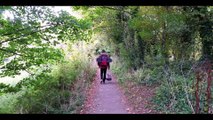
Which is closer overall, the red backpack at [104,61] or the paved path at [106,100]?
the paved path at [106,100]

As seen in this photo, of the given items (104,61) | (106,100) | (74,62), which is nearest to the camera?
(106,100)

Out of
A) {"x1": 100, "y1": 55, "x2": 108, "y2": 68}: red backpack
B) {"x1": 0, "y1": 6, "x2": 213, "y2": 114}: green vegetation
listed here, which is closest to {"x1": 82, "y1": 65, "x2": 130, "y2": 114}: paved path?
{"x1": 0, "y1": 6, "x2": 213, "y2": 114}: green vegetation

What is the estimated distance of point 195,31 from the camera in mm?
15641

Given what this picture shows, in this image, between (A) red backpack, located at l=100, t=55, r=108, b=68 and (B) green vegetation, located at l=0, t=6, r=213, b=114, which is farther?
(A) red backpack, located at l=100, t=55, r=108, b=68

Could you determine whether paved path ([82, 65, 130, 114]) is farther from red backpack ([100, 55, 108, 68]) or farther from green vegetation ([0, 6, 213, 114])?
red backpack ([100, 55, 108, 68])

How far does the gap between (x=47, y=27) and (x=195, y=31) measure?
8.05 metres

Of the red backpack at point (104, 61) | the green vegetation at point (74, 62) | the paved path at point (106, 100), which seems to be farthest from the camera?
the red backpack at point (104, 61)

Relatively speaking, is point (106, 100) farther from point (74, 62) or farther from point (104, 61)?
point (74, 62)

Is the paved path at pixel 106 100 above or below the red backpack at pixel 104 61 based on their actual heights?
below

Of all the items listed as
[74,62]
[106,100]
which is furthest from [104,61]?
[106,100]

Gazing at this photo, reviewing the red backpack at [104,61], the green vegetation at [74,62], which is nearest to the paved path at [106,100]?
the green vegetation at [74,62]

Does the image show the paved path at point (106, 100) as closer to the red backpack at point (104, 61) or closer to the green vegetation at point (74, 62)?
the green vegetation at point (74, 62)

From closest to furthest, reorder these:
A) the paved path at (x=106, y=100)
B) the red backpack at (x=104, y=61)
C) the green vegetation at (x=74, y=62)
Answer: the green vegetation at (x=74, y=62)
the paved path at (x=106, y=100)
the red backpack at (x=104, y=61)

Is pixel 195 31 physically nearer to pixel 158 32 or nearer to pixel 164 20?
pixel 158 32
